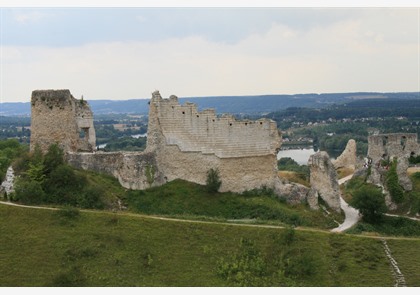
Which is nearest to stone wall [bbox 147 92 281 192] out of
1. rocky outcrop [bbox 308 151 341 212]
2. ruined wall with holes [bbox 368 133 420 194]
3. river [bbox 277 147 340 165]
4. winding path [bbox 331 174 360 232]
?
rocky outcrop [bbox 308 151 341 212]

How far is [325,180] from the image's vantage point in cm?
4056

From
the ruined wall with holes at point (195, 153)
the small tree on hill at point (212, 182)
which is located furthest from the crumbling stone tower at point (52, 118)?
the small tree on hill at point (212, 182)

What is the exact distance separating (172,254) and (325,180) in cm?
1477

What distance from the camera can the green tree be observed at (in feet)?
129

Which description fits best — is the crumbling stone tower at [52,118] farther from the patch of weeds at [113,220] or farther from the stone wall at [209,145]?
the patch of weeds at [113,220]

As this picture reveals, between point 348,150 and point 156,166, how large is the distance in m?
24.0

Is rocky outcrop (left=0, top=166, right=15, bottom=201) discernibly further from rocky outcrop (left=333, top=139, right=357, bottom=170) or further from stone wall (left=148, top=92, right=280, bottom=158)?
rocky outcrop (left=333, top=139, right=357, bottom=170)

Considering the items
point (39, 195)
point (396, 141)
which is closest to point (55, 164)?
point (39, 195)

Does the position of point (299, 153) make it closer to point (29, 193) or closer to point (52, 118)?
point (52, 118)

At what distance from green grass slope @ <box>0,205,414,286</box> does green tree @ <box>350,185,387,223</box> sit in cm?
690

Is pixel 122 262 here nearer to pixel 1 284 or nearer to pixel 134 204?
pixel 1 284

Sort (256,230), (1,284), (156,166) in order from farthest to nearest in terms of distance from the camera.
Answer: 1. (156,166)
2. (256,230)
3. (1,284)

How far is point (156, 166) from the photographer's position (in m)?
39.3

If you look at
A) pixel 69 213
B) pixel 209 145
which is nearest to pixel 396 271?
pixel 209 145
